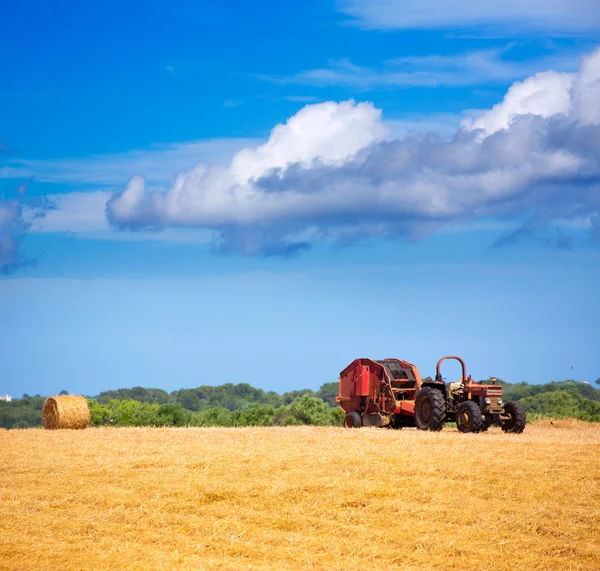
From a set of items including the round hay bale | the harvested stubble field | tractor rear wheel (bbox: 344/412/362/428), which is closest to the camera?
the harvested stubble field

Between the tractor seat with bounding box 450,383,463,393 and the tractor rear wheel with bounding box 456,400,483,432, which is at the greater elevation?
the tractor seat with bounding box 450,383,463,393

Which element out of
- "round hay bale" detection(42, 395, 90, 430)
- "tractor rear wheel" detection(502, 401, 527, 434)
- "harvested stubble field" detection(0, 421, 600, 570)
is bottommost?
"harvested stubble field" detection(0, 421, 600, 570)

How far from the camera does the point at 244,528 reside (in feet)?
36.5

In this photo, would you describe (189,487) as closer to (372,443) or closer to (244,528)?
(244,528)

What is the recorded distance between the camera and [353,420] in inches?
891

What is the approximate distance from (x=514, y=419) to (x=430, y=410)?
6.69 ft

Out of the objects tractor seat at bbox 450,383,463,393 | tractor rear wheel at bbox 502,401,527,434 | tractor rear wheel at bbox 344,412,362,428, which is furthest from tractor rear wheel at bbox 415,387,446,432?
tractor rear wheel at bbox 344,412,362,428

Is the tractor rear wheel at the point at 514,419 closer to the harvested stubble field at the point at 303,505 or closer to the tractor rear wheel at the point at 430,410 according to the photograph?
the tractor rear wheel at the point at 430,410

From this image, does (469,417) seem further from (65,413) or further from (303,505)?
(65,413)

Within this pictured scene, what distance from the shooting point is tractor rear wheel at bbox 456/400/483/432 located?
63.8 feet

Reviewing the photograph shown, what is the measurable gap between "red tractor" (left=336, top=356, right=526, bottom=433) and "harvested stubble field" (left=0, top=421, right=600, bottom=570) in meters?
3.18

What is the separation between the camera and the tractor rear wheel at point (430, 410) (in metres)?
20.0

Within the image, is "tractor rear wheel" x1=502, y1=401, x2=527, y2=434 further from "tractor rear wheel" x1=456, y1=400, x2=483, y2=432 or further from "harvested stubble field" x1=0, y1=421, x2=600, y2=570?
"harvested stubble field" x1=0, y1=421, x2=600, y2=570

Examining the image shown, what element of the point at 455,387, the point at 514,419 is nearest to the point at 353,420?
the point at 455,387
